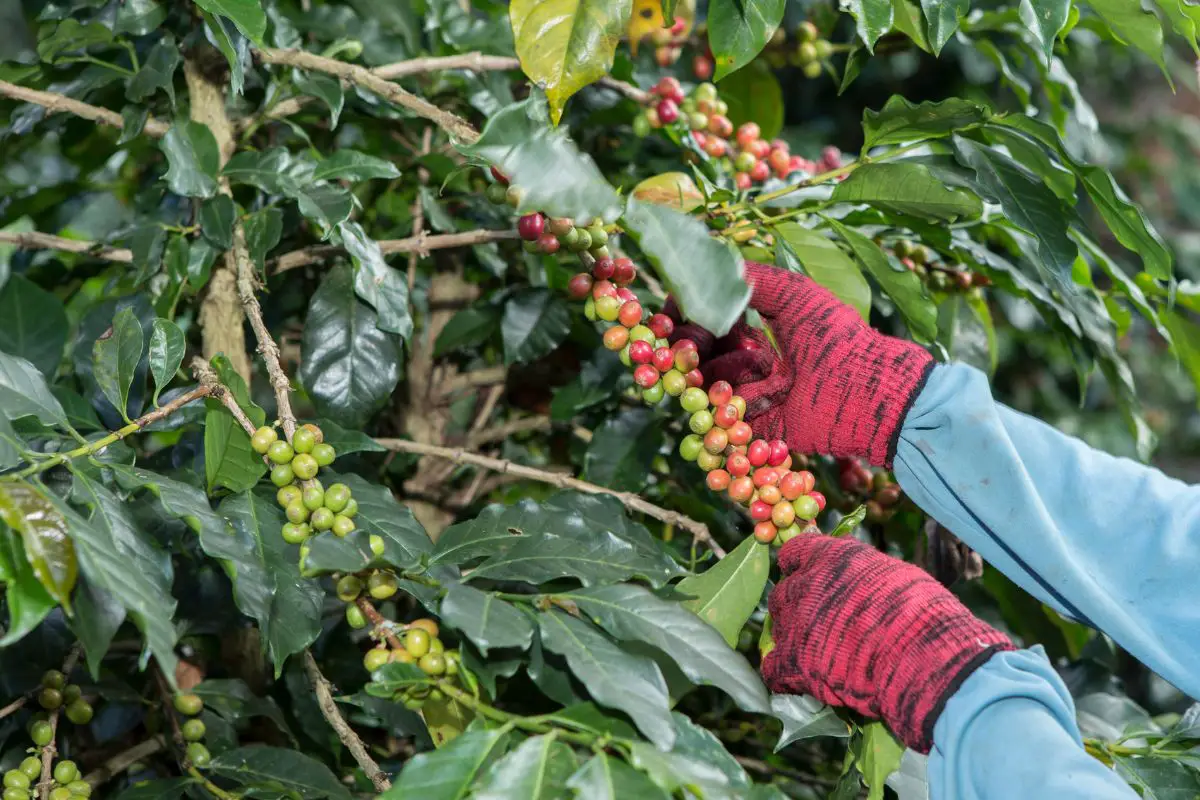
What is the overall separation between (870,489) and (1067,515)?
311mm

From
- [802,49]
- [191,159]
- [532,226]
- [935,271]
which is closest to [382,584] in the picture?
[532,226]

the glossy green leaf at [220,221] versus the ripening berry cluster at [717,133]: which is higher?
the ripening berry cluster at [717,133]

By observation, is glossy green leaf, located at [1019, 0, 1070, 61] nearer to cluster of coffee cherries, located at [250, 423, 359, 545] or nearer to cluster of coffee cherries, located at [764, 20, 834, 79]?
cluster of coffee cherries, located at [764, 20, 834, 79]

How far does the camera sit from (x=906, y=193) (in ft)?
2.45

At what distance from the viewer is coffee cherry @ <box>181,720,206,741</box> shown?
781 millimetres

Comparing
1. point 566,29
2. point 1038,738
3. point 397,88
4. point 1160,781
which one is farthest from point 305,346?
point 1160,781

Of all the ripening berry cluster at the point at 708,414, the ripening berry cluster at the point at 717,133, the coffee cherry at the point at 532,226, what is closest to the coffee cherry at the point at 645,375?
the ripening berry cluster at the point at 708,414

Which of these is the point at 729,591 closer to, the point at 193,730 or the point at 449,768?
the point at 449,768

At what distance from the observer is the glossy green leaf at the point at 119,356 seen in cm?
66

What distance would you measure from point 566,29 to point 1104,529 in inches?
18.0

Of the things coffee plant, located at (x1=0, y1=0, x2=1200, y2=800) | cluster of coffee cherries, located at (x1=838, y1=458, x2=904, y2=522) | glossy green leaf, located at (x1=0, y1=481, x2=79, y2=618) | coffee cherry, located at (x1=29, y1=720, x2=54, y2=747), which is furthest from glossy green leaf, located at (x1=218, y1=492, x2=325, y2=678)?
cluster of coffee cherries, located at (x1=838, y1=458, x2=904, y2=522)

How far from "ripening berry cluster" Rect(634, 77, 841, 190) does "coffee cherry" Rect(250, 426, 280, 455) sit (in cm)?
48

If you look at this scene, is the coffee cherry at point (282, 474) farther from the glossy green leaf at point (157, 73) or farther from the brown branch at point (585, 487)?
the glossy green leaf at point (157, 73)

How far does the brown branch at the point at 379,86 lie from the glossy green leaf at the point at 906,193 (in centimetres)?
27
